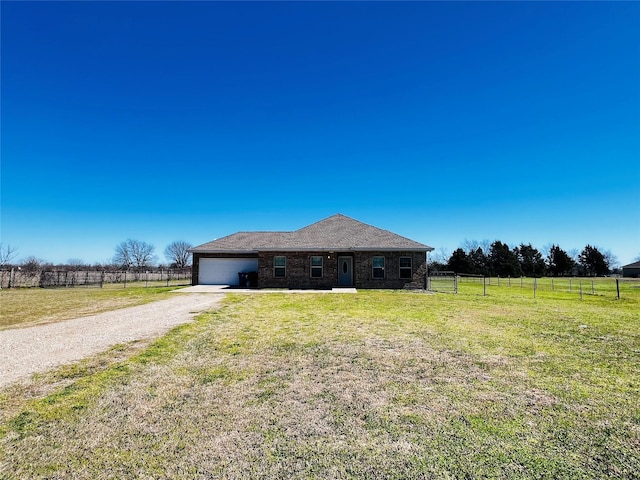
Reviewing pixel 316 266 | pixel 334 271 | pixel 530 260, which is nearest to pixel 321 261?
pixel 316 266

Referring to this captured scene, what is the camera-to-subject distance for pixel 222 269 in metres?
23.6

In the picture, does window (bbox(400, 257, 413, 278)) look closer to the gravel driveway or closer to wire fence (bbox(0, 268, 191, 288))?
the gravel driveway

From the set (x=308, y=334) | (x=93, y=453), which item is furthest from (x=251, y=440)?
(x=308, y=334)

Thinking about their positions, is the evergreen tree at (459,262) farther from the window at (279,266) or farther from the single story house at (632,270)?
the window at (279,266)

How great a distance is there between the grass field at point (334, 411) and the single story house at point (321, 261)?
14.1m

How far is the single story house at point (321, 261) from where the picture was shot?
20812mm

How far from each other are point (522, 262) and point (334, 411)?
67854 mm

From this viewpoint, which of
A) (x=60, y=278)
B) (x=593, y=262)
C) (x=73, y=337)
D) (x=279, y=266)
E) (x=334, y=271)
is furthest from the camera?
(x=593, y=262)

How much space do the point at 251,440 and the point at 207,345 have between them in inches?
150

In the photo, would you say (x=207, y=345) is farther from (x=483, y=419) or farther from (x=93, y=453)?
(x=483, y=419)

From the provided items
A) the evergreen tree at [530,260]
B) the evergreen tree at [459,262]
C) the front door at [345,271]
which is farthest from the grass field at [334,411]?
the evergreen tree at [530,260]

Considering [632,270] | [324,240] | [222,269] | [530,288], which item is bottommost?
[530,288]

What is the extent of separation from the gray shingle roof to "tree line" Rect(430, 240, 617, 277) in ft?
107

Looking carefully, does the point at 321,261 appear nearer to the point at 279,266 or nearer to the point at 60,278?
the point at 279,266
